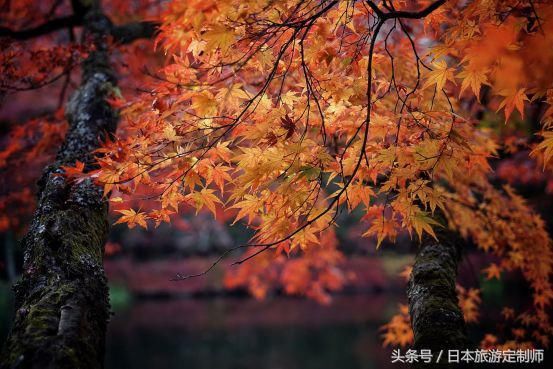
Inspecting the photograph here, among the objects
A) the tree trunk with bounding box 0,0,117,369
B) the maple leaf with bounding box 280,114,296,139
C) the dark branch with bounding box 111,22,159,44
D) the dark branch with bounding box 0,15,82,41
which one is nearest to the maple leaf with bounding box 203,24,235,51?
the maple leaf with bounding box 280,114,296,139

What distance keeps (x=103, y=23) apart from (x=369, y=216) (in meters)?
3.00

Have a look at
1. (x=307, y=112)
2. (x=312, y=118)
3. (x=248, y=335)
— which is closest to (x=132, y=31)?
(x=312, y=118)

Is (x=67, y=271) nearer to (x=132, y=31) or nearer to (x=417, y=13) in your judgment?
(x=417, y=13)

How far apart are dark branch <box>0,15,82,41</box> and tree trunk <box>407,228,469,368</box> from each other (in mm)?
3697

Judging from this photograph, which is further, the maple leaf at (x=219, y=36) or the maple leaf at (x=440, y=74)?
the maple leaf at (x=440, y=74)

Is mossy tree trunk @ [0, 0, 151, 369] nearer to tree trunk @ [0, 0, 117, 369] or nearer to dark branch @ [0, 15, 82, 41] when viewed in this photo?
tree trunk @ [0, 0, 117, 369]

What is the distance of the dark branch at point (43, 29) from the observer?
3.45m

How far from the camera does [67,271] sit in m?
2.01

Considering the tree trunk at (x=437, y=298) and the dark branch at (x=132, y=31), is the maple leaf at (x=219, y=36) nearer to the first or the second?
the tree trunk at (x=437, y=298)

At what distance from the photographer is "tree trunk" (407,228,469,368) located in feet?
6.62

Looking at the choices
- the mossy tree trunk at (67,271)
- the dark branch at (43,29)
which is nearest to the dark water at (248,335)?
the dark branch at (43,29)

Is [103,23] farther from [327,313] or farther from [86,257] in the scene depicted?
[327,313]

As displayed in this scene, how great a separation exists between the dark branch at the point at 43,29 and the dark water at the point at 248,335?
703 cm

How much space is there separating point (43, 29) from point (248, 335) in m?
9.50
